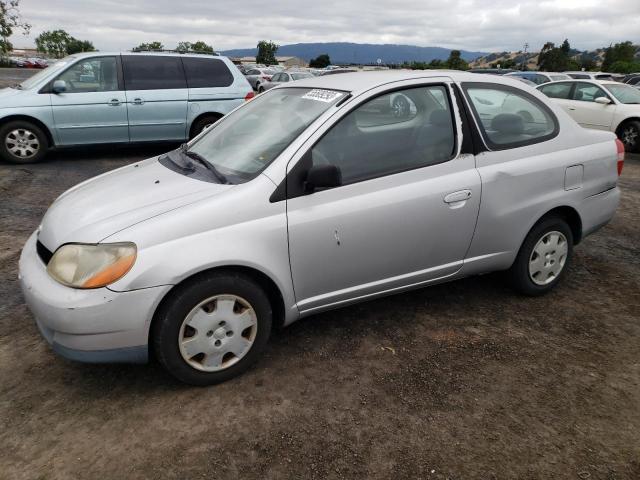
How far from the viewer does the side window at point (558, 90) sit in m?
11.8

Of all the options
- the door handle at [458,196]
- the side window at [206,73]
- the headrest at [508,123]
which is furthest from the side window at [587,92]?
the door handle at [458,196]

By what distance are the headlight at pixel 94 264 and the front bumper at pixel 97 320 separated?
0.14ft

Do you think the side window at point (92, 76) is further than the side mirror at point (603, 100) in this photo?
No

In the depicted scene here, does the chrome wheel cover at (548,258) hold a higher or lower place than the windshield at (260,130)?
lower

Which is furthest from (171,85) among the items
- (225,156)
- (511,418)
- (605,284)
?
(511,418)

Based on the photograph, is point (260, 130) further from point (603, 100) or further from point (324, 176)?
point (603, 100)

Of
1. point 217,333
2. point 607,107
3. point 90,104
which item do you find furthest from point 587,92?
point 217,333

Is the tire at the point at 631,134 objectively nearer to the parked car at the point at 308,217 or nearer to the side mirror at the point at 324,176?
the parked car at the point at 308,217

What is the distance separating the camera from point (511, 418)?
2.63 metres

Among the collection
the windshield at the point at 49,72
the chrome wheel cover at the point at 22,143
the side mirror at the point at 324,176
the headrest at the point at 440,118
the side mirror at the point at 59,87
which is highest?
the windshield at the point at 49,72

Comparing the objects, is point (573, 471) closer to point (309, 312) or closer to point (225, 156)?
point (309, 312)

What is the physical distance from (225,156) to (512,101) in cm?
212

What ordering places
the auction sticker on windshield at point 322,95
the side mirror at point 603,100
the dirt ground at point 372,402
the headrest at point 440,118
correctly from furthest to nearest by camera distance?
the side mirror at point 603,100 → the headrest at point 440,118 → the auction sticker on windshield at point 322,95 → the dirt ground at point 372,402

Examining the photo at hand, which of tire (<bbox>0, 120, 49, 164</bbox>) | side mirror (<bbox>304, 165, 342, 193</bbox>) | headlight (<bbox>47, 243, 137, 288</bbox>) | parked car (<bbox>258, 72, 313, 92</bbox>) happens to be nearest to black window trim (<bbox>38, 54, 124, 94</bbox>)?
tire (<bbox>0, 120, 49, 164</bbox>)
